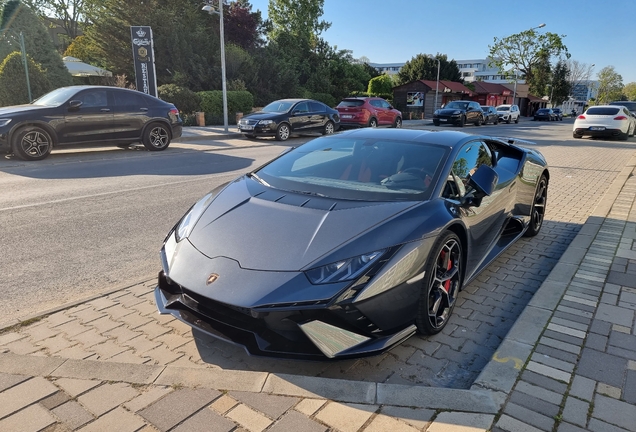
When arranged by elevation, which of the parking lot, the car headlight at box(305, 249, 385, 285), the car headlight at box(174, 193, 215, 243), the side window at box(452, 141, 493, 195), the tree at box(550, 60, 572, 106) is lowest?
the parking lot

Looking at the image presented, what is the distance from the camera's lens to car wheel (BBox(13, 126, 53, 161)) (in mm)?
9477

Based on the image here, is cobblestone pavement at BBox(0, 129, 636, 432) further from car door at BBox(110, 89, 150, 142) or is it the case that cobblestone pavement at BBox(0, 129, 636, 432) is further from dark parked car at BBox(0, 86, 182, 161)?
car door at BBox(110, 89, 150, 142)

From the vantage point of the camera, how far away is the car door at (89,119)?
10.2 m

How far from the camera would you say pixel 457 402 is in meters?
2.23

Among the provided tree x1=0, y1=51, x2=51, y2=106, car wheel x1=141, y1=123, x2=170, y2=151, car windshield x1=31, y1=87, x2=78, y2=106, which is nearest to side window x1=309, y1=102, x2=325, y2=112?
car wheel x1=141, y1=123, x2=170, y2=151

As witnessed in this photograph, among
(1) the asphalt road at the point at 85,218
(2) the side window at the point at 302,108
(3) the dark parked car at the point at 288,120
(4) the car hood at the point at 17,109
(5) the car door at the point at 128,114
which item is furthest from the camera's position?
(2) the side window at the point at 302,108

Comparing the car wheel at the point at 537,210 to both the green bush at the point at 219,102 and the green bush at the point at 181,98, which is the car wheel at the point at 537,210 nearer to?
the green bush at the point at 219,102

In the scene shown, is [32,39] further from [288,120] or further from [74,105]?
[74,105]

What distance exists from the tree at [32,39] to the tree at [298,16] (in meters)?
29.0

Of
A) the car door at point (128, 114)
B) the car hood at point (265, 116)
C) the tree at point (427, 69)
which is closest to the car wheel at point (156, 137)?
the car door at point (128, 114)

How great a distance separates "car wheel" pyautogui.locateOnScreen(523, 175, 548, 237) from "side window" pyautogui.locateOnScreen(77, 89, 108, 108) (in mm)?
9737

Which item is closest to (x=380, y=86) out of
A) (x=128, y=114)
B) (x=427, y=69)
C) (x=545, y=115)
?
(x=427, y=69)

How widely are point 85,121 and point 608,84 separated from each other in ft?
416

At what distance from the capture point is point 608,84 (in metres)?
108
